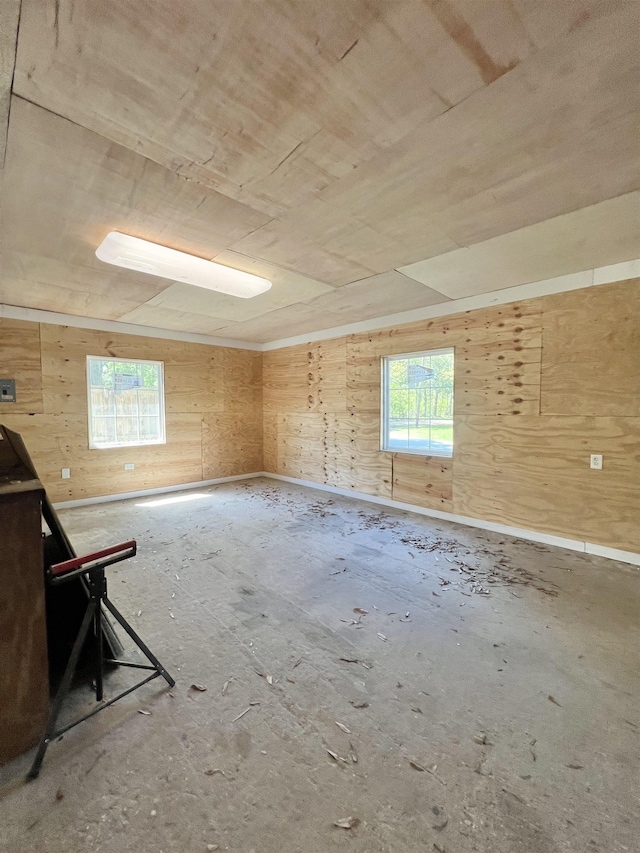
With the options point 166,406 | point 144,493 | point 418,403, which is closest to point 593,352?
point 418,403

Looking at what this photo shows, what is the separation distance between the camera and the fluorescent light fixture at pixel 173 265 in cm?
258

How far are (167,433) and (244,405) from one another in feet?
5.19

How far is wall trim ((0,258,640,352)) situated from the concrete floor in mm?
2636

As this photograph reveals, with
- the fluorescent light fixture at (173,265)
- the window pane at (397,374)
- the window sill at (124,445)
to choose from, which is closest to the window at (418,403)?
the window pane at (397,374)

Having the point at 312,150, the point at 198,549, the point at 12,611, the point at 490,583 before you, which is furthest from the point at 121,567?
the point at 312,150

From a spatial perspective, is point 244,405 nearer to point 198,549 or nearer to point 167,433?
point 167,433

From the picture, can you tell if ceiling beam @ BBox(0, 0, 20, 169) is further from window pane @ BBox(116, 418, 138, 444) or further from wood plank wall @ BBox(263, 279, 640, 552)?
window pane @ BBox(116, 418, 138, 444)

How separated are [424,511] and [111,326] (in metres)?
5.27

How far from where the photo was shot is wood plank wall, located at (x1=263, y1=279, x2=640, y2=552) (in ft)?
10.3

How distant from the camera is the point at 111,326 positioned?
5.18 meters

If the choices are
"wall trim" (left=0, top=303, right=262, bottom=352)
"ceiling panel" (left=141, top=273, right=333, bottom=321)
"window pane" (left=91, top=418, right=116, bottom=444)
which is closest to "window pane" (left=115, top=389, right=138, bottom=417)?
"window pane" (left=91, top=418, right=116, bottom=444)

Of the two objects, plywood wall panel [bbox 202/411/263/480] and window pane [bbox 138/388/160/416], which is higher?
window pane [bbox 138/388/160/416]

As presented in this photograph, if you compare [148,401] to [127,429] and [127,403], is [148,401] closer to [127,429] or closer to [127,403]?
[127,403]

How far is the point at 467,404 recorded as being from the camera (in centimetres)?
414
